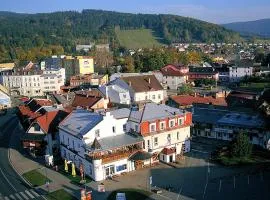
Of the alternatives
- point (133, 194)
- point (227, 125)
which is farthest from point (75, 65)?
point (133, 194)

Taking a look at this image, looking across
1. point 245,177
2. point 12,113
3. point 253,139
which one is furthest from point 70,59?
point 245,177

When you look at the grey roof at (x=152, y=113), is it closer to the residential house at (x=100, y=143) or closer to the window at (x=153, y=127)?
the window at (x=153, y=127)

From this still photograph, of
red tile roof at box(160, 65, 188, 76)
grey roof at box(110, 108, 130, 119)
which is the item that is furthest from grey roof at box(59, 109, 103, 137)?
red tile roof at box(160, 65, 188, 76)

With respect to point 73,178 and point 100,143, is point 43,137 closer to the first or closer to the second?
point 73,178

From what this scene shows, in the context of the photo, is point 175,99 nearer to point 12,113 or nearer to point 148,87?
point 148,87

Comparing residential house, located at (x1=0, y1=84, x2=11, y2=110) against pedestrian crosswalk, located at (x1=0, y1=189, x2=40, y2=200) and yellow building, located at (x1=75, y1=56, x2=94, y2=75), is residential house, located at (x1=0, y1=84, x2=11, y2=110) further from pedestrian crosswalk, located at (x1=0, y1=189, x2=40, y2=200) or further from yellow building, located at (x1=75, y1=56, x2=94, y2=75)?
pedestrian crosswalk, located at (x1=0, y1=189, x2=40, y2=200)

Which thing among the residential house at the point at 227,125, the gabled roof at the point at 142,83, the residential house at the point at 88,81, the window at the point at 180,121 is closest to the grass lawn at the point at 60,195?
the window at the point at 180,121
